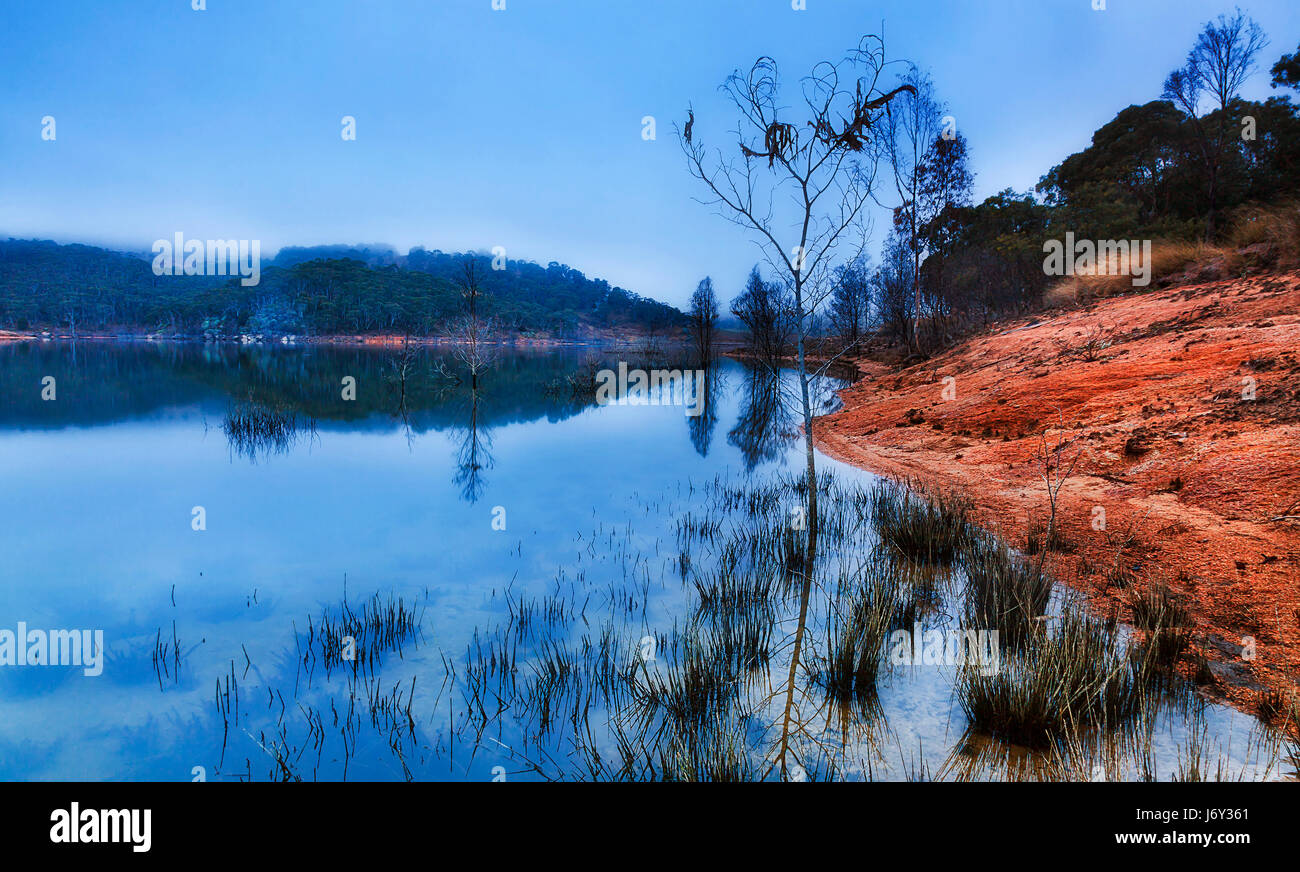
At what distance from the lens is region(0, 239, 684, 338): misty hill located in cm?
9219

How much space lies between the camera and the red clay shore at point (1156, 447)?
5312 millimetres

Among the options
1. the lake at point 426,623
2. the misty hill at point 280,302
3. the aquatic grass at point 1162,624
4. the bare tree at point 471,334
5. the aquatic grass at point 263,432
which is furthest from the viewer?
the misty hill at point 280,302

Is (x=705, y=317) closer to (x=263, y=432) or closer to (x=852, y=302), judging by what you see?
(x=852, y=302)

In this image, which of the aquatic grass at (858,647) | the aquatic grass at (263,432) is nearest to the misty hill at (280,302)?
the aquatic grass at (263,432)

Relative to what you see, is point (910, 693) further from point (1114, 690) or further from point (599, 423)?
point (599, 423)

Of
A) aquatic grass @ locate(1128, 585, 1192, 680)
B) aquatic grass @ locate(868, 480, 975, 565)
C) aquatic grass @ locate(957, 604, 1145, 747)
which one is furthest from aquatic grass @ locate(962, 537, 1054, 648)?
aquatic grass @ locate(868, 480, 975, 565)

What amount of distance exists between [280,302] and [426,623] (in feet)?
381

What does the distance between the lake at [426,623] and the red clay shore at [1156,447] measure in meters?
1.51

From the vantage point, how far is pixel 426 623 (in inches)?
216

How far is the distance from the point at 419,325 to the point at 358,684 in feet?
290

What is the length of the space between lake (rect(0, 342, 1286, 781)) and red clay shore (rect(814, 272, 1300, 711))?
4.96ft

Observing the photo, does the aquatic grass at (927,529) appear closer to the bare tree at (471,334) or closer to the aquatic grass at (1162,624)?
the aquatic grass at (1162,624)
